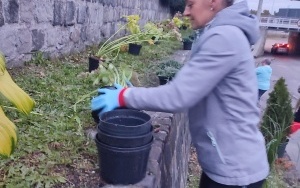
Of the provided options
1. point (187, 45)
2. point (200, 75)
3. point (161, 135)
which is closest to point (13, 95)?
point (200, 75)

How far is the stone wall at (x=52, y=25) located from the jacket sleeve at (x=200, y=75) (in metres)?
2.03

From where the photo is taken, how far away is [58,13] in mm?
3834

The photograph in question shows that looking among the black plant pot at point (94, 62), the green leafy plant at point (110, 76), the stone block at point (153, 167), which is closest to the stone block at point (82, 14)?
the black plant pot at point (94, 62)

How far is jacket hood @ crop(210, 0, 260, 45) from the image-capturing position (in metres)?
1.40

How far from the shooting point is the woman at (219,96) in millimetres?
1318

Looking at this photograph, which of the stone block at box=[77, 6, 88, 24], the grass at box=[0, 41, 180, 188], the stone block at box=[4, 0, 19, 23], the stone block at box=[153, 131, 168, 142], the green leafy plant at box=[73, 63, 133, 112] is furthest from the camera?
the stone block at box=[77, 6, 88, 24]

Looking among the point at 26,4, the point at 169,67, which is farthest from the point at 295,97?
the point at 26,4

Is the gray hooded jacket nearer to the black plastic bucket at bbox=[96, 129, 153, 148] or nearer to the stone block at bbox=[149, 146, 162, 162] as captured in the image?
the black plastic bucket at bbox=[96, 129, 153, 148]

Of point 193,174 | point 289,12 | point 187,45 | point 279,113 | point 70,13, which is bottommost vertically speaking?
point 193,174

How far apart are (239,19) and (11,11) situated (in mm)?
2190

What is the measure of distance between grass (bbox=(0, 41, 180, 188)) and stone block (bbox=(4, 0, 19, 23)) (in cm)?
42

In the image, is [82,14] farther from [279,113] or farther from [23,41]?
[279,113]

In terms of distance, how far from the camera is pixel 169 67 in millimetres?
3789

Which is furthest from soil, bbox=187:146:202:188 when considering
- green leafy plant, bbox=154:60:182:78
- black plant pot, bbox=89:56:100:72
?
black plant pot, bbox=89:56:100:72
